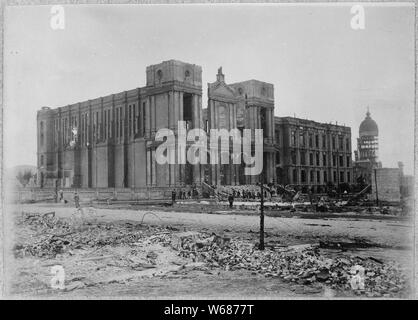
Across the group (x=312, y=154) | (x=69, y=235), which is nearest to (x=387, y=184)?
(x=312, y=154)

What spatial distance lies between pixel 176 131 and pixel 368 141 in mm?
3980

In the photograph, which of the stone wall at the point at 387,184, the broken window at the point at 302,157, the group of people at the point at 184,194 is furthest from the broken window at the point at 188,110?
the stone wall at the point at 387,184

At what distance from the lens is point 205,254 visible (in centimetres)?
872

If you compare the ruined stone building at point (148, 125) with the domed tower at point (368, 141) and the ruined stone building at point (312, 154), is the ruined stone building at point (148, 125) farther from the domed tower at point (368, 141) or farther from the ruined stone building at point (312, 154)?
the domed tower at point (368, 141)

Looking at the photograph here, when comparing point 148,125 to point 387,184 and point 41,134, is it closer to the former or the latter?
point 41,134

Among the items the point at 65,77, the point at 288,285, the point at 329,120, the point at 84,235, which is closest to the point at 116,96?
the point at 65,77

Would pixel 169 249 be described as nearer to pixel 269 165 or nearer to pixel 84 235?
pixel 84 235

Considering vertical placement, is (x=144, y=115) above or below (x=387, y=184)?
above

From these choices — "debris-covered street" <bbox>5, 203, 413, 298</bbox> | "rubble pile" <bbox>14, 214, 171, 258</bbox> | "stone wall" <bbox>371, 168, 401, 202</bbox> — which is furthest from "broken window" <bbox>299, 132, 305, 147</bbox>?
"rubble pile" <bbox>14, 214, 171, 258</bbox>

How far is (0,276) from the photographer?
8547mm

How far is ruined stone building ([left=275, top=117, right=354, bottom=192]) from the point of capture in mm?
9750

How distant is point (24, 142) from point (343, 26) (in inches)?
256

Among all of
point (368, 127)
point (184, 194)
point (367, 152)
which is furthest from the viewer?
point (184, 194)

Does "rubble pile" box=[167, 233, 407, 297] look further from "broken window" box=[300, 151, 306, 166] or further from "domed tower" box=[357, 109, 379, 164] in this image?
"broken window" box=[300, 151, 306, 166]
